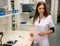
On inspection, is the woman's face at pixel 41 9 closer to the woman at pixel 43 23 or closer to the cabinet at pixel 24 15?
the woman at pixel 43 23

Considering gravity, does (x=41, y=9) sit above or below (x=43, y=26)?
above

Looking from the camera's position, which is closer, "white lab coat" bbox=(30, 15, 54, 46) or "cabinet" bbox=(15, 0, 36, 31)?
"white lab coat" bbox=(30, 15, 54, 46)

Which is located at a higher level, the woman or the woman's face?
the woman's face

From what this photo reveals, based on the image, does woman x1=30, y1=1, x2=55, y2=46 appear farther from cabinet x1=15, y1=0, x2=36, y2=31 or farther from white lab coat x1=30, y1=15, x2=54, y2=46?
cabinet x1=15, y1=0, x2=36, y2=31

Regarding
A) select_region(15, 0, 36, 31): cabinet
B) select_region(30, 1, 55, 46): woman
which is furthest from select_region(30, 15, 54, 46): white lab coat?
select_region(15, 0, 36, 31): cabinet

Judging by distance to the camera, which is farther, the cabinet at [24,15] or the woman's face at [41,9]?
the cabinet at [24,15]

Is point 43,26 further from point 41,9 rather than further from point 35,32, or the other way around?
point 41,9

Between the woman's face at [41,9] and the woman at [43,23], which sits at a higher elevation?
the woman's face at [41,9]

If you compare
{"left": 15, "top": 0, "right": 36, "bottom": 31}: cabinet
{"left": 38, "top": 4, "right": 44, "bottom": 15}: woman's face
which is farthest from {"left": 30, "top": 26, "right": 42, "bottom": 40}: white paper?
{"left": 15, "top": 0, "right": 36, "bottom": 31}: cabinet

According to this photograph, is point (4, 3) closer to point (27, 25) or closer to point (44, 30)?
point (27, 25)

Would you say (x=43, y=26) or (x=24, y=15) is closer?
(x=43, y=26)

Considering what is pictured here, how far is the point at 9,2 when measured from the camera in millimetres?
3145

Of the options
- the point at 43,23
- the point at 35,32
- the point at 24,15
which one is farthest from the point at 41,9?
the point at 24,15

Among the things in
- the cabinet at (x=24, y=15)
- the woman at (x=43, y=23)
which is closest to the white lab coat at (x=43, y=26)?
the woman at (x=43, y=23)
